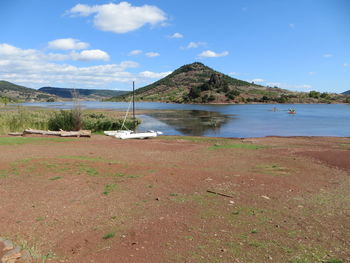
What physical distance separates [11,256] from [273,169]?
9.74 metres

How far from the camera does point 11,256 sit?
468 cm

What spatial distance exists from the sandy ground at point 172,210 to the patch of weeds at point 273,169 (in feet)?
0.13

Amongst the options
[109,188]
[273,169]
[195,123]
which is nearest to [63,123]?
[109,188]

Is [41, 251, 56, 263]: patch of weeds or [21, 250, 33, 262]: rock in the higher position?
[21, 250, 33, 262]: rock

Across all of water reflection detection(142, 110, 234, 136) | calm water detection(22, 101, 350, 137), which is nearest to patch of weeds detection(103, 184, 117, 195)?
calm water detection(22, 101, 350, 137)

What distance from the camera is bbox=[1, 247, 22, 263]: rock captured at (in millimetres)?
4590

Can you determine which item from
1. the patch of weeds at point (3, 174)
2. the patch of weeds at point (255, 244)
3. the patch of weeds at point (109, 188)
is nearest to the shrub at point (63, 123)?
the patch of weeds at point (3, 174)

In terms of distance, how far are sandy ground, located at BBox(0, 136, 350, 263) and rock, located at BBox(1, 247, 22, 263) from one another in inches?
9.7

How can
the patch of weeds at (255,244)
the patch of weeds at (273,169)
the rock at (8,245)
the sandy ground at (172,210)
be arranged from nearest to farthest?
the rock at (8,245), the sandy ground at (172,210), the patch of weeds at (255,244), the patch of weeds at (273,169)

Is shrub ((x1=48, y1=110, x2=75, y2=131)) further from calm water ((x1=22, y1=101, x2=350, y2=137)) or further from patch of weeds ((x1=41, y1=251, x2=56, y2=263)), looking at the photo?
patch of weeds ((x1=41, y1=251, x2=56, y2=263))

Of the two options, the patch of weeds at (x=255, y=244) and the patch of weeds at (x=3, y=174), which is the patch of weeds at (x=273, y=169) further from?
the patch of weeds at (x=3, y=174)

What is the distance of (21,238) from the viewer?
5492mm

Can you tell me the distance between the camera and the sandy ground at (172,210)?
5.18 meters

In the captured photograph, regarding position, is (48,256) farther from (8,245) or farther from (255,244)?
(255,244)
